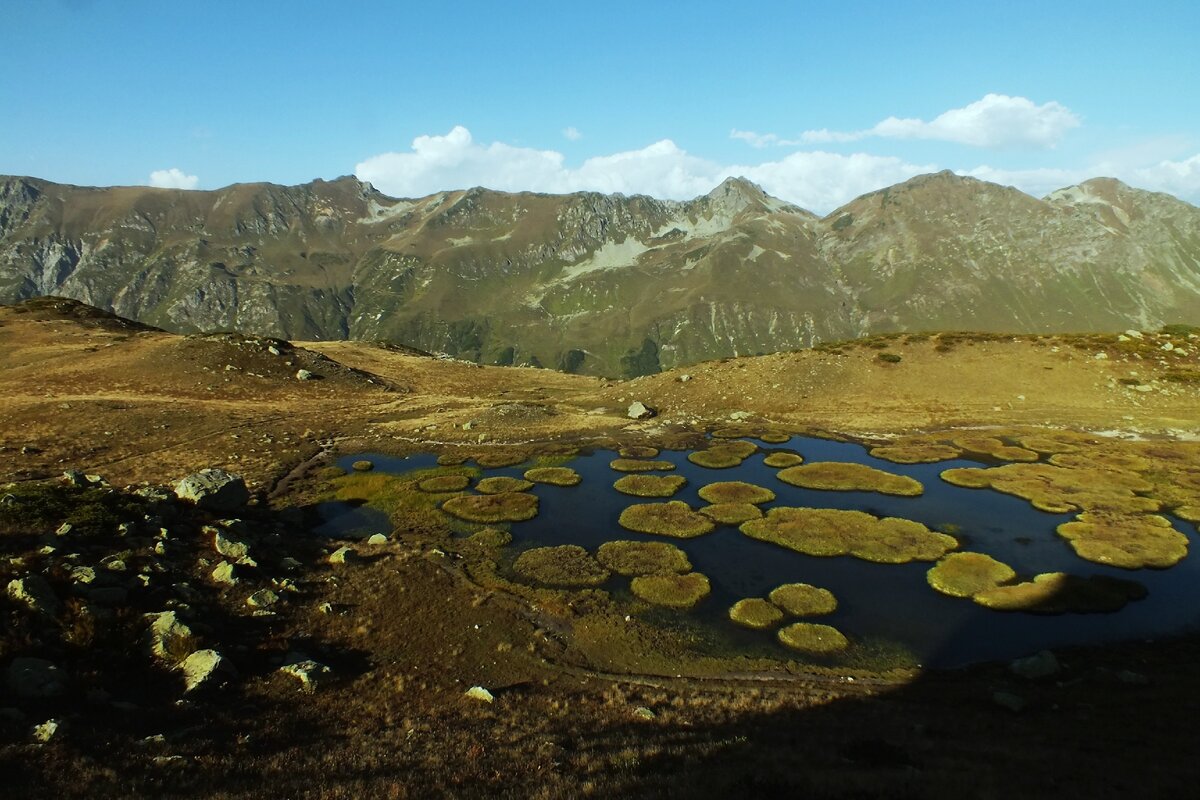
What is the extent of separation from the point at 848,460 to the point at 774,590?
30220mm

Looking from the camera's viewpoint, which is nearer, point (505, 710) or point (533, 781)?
point (533, 781)

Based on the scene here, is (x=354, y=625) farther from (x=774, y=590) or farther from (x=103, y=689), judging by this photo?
(x=774, y=590)

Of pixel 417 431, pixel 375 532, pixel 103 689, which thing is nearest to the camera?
pixel 103 689

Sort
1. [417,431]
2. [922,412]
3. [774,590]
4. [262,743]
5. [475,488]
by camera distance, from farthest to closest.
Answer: [922,412] < [417,431] < [475,488] < [774,590] < [262,743]

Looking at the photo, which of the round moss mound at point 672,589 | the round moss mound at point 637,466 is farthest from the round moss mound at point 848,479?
the round moss mound at point 672,589

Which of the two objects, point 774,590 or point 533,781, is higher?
point 533,781

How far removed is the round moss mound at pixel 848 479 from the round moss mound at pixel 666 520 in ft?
42.0

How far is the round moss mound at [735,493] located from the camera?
4931cm

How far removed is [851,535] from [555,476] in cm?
2637

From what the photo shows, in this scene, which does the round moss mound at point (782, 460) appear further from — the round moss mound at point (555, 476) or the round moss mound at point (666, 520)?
the round moss mound at point (555, 476)

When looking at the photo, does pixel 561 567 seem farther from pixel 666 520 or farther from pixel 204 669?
pixel 204 669

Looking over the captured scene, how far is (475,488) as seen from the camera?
5250 cm

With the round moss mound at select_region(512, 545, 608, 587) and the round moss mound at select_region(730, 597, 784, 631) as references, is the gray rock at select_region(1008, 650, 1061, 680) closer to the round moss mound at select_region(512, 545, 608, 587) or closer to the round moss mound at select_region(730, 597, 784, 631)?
the round moss mound at select_region(730, 597, 784, 631)

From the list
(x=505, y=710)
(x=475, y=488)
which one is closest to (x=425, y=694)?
(x=505, y=710)
